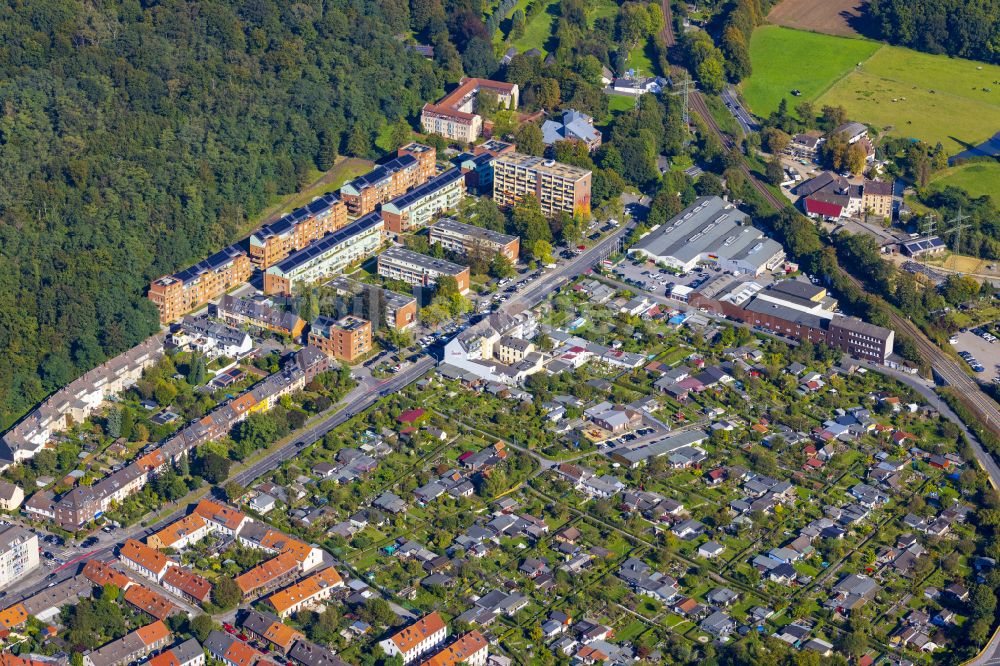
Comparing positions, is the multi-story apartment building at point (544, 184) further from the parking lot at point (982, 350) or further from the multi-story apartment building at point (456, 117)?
the parking lot at point (982, 350)

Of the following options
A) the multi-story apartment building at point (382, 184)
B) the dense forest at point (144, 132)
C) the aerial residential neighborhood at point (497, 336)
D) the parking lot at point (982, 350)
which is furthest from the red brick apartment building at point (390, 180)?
the parking lot at point (982, 350)

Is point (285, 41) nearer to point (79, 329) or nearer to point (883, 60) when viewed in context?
point (79, 329)

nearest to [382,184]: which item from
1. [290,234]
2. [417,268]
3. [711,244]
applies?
[290,234]

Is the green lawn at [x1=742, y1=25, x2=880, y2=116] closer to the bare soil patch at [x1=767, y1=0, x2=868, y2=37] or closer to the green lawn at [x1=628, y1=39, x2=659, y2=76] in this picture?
the bare soil patch at [x1=767, y1=0, x2=868, y2=37]

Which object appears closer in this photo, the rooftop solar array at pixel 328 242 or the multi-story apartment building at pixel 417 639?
the multi-story apartment building at pixel 417 639

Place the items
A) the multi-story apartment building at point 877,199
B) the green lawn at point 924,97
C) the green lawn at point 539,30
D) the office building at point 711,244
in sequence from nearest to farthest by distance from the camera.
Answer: the office building at point 711,244 < the multi-story apartment building at point 877,199 < the green lawn at point 924,97 < the green lawn at point 539,30

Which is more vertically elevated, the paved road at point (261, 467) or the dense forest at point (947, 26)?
the dense forest at point (947, 26)

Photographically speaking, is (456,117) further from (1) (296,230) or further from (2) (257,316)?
(2) (257,316)

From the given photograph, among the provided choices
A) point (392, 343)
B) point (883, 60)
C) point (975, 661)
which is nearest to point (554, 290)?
point (392, 343)
